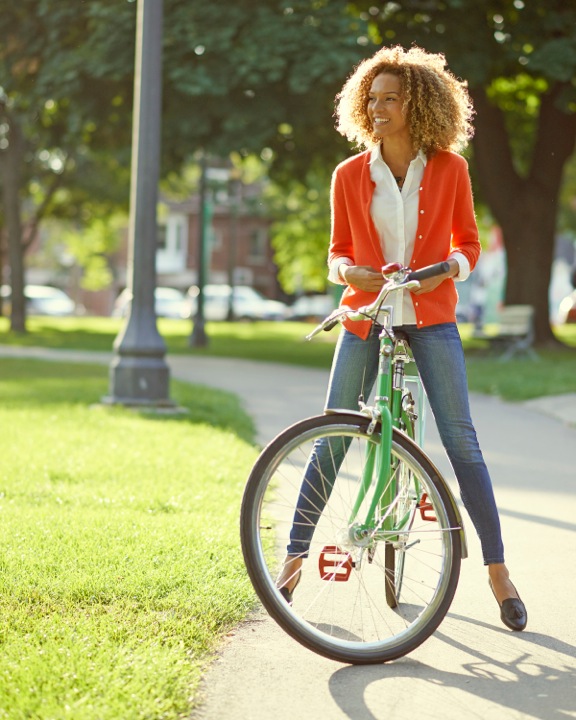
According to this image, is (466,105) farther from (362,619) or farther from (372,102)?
(362,619)

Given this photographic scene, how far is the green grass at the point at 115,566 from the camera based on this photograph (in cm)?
333

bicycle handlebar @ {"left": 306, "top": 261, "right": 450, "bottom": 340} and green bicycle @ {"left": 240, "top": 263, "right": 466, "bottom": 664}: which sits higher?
bicycle handlebar @ {"left": 306, "top": 261, "right": 450, "bottom": 340}

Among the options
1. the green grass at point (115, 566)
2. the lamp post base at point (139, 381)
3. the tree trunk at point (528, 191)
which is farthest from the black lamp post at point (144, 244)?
the tree trunk at point (528, 191)

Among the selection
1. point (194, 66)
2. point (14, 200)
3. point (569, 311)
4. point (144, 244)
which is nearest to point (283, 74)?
point (194, 66)

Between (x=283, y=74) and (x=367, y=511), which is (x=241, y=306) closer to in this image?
(x=283, y=74)

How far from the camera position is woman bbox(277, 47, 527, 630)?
409 cm

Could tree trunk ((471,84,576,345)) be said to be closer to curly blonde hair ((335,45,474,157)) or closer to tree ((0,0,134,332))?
tree ((0,0,134,332))

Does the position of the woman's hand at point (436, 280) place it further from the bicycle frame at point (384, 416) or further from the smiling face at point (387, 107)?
the smiling face at point (387, 107)

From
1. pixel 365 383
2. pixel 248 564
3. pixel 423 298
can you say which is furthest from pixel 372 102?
pixel 248 564

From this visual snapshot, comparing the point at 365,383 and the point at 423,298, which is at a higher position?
the point at 423,298

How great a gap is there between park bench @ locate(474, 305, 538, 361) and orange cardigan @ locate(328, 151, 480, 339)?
15.5 metres

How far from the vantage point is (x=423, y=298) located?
160 inches

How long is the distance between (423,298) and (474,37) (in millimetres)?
14582

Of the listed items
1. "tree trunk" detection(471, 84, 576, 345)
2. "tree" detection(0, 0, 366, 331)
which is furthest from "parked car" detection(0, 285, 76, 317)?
"tree" detection(0, 0, 366, 331)
